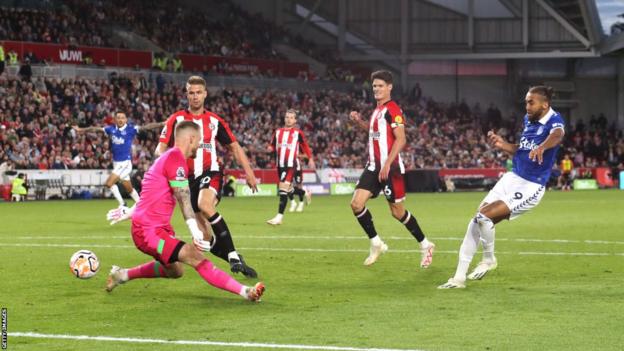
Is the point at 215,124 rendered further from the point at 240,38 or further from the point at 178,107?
the point at 240,38

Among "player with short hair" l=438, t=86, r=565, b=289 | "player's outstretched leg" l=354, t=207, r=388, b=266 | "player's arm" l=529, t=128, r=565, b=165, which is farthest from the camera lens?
"player's outstretched leg" l=354, t=207, r=388, b=266

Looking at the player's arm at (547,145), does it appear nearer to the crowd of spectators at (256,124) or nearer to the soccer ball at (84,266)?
the soccer ball at (84,266)

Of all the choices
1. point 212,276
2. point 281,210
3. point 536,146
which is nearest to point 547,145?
point 536,146

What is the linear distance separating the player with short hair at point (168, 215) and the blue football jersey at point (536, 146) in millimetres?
3857

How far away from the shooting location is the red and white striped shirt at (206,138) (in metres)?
14.0

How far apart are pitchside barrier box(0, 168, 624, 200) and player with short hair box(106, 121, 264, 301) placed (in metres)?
21.9

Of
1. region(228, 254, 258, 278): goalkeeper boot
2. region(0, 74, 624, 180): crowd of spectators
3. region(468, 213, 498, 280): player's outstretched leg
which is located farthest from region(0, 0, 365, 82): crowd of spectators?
region(468, 213, 498, 280): player's outstretched leg

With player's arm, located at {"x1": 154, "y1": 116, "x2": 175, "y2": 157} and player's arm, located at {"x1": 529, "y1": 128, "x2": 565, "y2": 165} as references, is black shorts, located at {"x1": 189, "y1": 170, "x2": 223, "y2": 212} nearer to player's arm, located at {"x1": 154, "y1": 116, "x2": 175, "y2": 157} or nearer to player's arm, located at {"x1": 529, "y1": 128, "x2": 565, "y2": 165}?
player's arm, located at {"x1": 154, "y1": 116, "x2": 175, "y2": 157}

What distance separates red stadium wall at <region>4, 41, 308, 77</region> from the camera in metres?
46.1

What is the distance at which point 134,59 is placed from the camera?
5016 centimetres

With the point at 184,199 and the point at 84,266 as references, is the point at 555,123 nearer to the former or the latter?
the point at 184,199

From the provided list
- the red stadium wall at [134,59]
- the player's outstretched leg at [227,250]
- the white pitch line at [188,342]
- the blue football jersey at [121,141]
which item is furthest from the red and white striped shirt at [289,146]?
the red stadium wall at [134,59]

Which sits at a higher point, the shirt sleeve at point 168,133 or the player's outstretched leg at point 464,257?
the shirt sleeve at point 168,133

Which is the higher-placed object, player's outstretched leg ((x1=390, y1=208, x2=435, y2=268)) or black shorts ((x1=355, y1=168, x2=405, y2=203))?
black shorts ((x1=355, y1=168, x2=405, y2=203))
